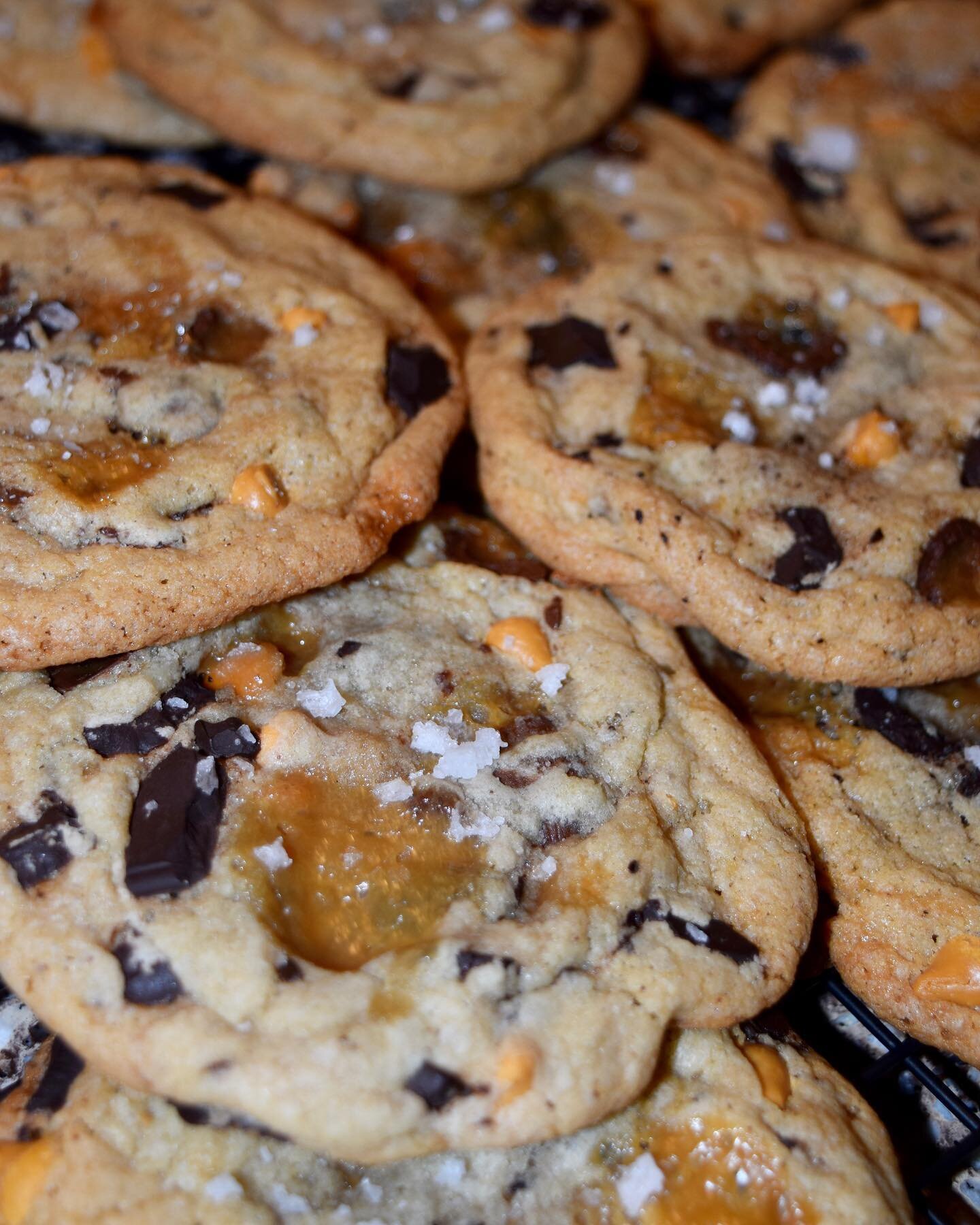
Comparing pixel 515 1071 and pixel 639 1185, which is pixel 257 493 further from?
pixel 639 1185

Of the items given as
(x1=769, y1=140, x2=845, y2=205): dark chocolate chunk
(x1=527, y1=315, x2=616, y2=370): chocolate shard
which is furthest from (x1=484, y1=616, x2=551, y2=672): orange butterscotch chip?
(x1=769, y1=140, x2=845, y2=205): dark chocolate chunk

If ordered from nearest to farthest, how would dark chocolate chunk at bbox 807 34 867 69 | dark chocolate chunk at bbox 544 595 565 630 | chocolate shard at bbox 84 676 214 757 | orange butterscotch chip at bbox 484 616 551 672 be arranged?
chocolate shard at bbox 84 676 214 757 < orange butterscotch chip at bbox 484 616 551 672 < dark chocolate chunk at bbox 544 595 565 630 < dark chocolate chunk at bbox 807 34 867 69

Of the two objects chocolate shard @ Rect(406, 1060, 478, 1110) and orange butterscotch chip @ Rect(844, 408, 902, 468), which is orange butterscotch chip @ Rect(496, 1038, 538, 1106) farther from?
orange butterscotch chip @ Rect(844, 408, 902, 468)

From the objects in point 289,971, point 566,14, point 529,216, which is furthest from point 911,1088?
point 566,14

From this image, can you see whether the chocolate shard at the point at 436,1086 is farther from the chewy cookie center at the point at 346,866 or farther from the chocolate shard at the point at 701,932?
the chocolate shard at the point at 701,932

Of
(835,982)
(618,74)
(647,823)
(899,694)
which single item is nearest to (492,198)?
(618,74)

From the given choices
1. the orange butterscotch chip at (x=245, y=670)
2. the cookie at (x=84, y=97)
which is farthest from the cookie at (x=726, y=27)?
the orange butterscotch chip at (x=245, y=670)

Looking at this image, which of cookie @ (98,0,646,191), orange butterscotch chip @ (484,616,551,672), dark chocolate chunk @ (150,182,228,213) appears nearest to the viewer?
orange butterscotch chip @ (484,616,551,672)

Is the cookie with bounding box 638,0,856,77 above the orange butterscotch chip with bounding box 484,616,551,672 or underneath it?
above
